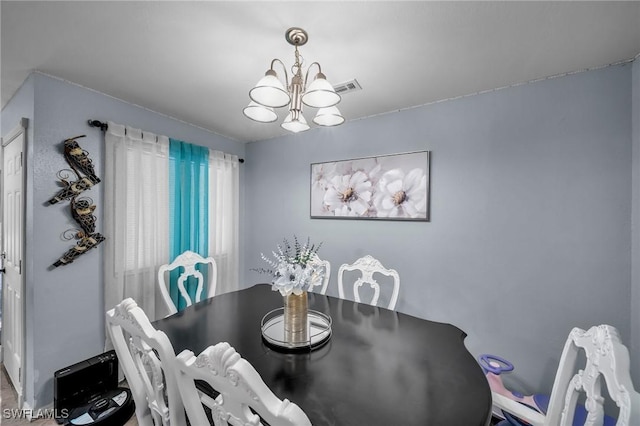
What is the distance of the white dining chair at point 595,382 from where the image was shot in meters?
0.73

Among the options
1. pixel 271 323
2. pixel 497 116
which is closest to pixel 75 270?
pixel 271 323

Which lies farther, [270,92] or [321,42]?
[321,42]

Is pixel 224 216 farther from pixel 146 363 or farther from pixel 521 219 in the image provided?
pixel 521 219

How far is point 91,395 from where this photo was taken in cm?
189

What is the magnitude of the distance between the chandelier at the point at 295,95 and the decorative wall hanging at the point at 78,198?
157 cm

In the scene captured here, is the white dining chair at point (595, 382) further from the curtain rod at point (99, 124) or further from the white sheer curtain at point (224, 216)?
the curtain rod at point (99, 124)

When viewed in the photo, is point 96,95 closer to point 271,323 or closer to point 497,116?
point 271,323

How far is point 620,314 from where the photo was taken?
1630mm

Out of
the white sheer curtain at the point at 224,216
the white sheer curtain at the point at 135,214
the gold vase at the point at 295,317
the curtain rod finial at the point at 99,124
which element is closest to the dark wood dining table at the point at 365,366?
the gold vase at the point at 295,317

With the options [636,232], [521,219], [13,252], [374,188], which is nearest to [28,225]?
[13,252]

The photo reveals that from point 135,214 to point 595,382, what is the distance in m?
3.11

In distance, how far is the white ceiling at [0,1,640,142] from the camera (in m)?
1.24

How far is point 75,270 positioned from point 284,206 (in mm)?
2014

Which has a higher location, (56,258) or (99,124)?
(99,124)
